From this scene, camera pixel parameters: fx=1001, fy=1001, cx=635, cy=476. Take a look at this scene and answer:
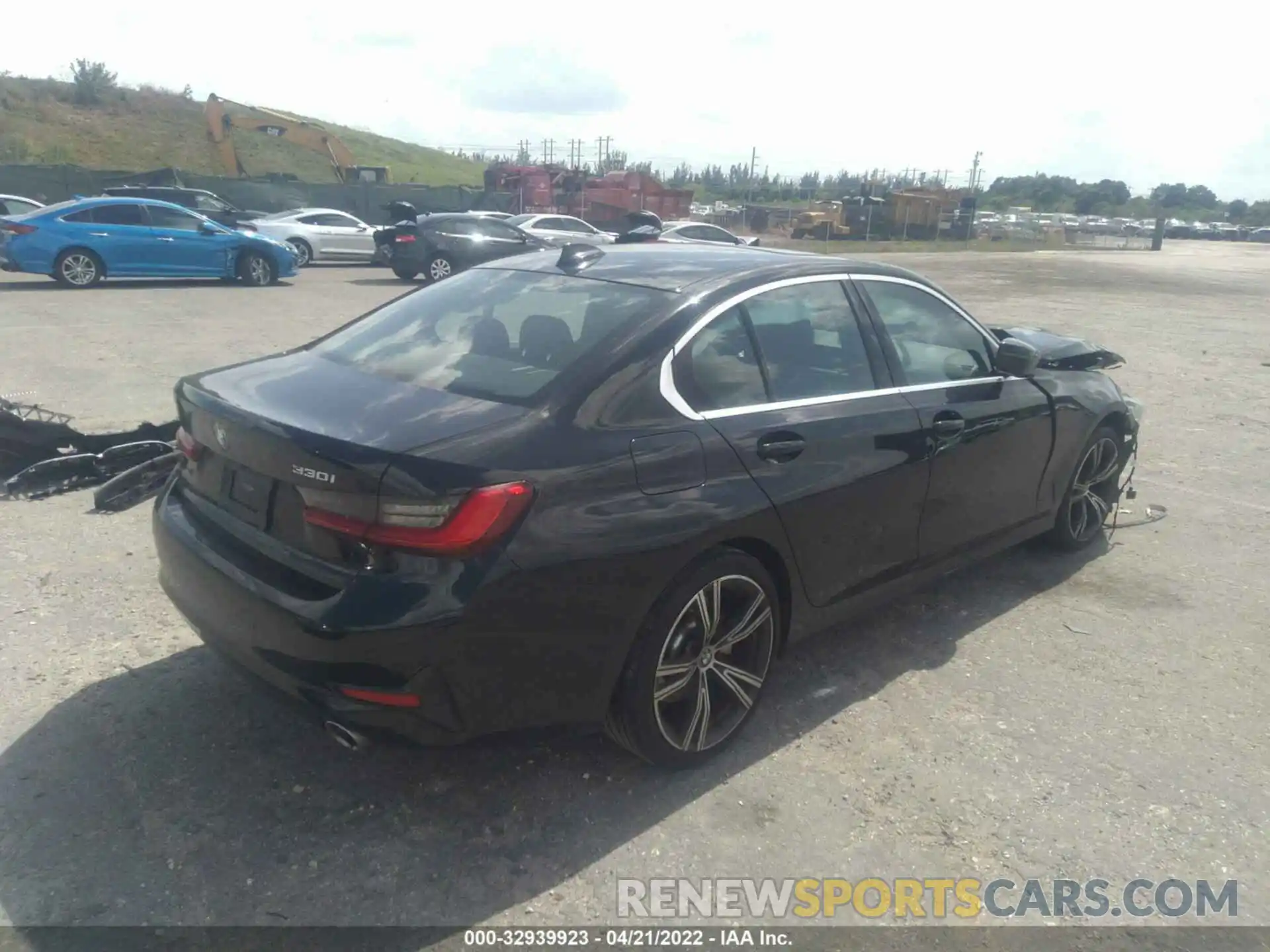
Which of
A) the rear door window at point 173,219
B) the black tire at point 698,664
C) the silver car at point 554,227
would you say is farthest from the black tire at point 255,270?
the black tire at point 698,664

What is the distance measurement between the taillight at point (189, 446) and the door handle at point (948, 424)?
277 centimetres

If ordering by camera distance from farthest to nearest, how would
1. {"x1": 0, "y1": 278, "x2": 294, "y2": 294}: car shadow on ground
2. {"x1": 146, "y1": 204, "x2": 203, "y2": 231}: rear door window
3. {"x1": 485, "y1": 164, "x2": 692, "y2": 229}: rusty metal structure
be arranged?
{"x1": 485, "y1": 164, "x2": 692, "y2": 229}: rusty metal structure, {"x1": 146, "y1": 204, "x2": 203, "y2": 231}: rear door window, {"x1": 0, "y1": 278, "x2": 294, "y2": 294}: car shadow on ground

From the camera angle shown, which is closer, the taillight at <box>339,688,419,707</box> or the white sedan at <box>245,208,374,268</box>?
the taillight at <box>339,688,419,707</box>

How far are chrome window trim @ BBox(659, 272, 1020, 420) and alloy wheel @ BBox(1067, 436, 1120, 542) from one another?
37.9 inches

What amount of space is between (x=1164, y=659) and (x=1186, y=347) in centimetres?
1117

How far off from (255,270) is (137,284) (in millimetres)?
1913

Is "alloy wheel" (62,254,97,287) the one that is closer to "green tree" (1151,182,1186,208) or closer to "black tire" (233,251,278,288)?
"black tire" (233,251,278,288)

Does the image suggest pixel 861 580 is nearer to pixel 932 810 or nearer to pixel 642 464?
pixel 932 810

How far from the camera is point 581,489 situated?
2.88m

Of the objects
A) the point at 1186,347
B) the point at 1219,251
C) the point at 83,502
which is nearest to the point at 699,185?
the point at 1219,251

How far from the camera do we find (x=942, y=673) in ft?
13.6

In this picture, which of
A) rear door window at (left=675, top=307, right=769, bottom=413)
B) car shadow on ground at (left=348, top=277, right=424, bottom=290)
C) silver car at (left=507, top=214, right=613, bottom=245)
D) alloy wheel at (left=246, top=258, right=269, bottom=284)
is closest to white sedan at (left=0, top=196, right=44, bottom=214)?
alloy wheel at (left=246, top=258, right=269, bottom=284)

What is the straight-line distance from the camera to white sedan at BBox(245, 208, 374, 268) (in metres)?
22.7

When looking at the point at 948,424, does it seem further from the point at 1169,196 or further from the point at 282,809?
the point at 1169,196
